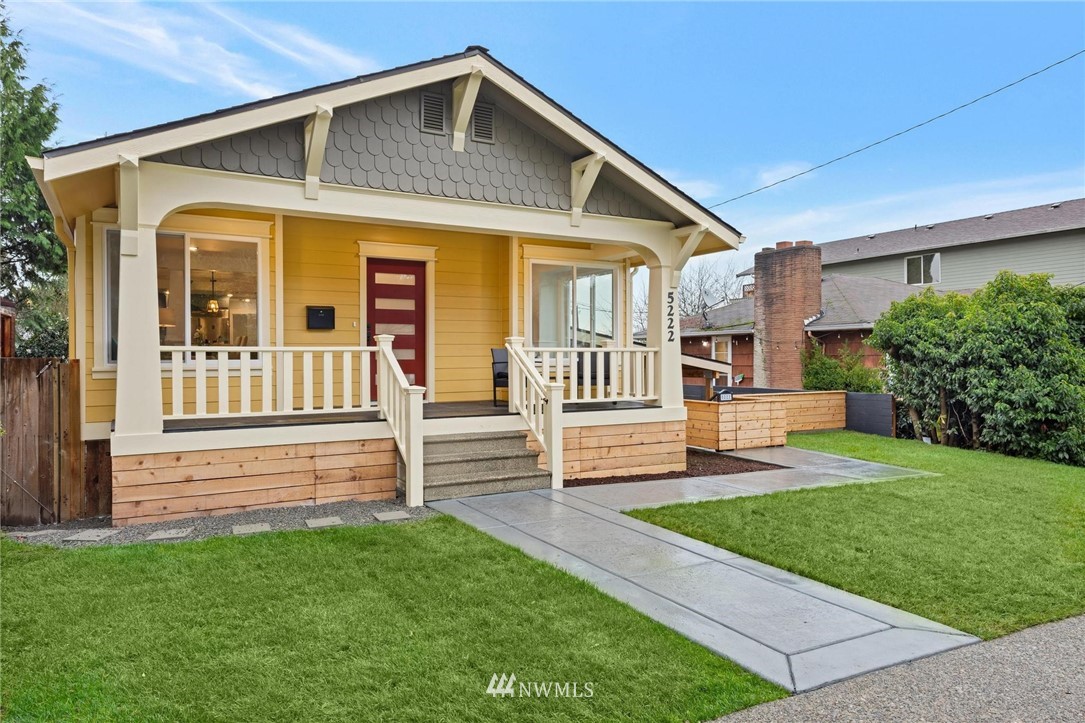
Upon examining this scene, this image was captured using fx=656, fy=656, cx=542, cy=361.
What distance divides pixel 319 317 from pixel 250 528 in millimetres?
3406

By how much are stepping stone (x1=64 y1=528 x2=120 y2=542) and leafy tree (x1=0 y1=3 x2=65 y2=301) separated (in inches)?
536

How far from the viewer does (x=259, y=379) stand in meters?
7.55

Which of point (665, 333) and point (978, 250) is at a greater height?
point (978, 250)

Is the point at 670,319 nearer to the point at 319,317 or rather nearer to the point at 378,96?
the point at 378,96

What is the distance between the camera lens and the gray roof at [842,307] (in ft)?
57.6

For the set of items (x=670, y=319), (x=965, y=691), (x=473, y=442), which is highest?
(x=670, y=319)

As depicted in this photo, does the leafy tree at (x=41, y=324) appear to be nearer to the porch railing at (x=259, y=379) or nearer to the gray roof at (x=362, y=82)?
the porch railing at (x=259, y=379)

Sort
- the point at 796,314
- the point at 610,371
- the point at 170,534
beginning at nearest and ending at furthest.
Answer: the point at 170,534
the point at 610,371
the point at 796,314

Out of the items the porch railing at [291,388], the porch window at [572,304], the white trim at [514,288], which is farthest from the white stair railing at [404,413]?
the porch window at [572,304]

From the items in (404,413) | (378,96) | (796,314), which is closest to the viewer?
(378,96)

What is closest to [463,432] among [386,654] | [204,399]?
[204,399]

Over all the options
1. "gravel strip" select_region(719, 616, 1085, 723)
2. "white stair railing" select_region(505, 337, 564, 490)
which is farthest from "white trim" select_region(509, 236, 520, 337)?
"gravel strip" select_region(719, 616, 1085, 723)

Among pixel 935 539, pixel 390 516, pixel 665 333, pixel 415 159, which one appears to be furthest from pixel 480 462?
pixel 935 539

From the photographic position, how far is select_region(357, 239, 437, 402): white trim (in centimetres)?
850
